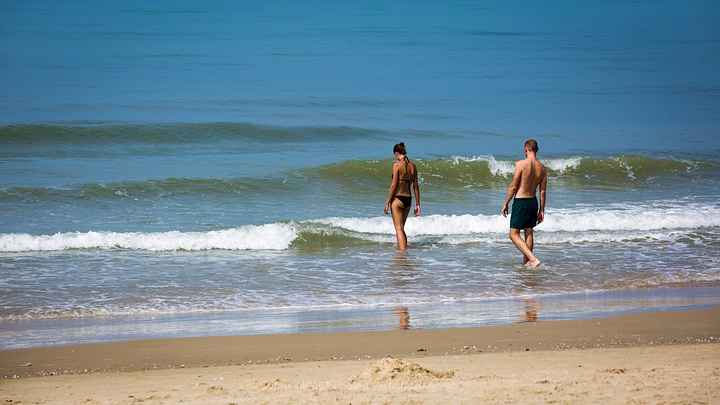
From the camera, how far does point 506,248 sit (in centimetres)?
1030

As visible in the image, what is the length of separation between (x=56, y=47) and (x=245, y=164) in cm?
3189

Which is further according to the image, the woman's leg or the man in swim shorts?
the woman's leg

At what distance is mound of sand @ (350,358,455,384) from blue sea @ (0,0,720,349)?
5.87 ft

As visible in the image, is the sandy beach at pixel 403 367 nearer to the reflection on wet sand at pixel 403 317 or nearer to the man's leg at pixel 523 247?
the reflection on wet sand at pixel 403 317

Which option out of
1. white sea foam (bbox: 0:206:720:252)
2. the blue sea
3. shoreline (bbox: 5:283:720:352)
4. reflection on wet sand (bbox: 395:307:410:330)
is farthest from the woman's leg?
reflection on wet sand (bbox: 395:307:410:330)

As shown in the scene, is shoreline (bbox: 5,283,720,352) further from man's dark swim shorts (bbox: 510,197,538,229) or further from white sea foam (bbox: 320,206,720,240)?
white sea foam (bbox: 320,206,720,240)

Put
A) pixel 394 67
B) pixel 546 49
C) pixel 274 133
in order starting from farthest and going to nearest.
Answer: pixel 546 49 → pixel 394 67 → pixel 274 133

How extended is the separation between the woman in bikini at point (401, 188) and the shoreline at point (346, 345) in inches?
182

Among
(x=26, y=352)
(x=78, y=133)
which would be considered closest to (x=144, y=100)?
(x=78, y=133)

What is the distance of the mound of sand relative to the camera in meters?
3.74

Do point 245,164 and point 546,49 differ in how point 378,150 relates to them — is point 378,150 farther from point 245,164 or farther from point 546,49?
point 546,49

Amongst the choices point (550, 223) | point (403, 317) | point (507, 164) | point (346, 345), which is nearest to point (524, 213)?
point (403, 317)

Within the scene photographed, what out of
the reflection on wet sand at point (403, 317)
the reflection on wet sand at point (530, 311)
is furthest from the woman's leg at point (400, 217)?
the reflection on wet sand at point (403, 317)

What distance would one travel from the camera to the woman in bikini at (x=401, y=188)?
992 cm
